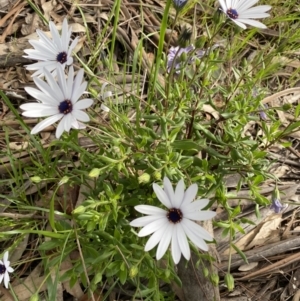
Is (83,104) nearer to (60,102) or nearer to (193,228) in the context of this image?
(60,102)

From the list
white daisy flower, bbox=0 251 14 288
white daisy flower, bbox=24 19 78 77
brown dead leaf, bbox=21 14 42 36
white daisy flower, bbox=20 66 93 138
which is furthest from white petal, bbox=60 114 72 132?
brown dead leaf, bbox=21 14 42 36

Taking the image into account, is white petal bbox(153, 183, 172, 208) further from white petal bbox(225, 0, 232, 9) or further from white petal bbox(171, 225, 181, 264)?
white petal bbox(225, 0, 232, 9)

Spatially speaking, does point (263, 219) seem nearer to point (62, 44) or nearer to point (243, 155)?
point (243, 155)

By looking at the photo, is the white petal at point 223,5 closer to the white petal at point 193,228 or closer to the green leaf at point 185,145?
the green leaf at point 185,145

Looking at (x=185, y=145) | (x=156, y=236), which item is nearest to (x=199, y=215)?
(x=156, y=236)

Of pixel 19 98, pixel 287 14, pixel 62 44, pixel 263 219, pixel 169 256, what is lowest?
pixel 263 219

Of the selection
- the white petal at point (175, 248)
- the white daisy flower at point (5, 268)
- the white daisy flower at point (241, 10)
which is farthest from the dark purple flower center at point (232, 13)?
the white daisy flower at point (5, 268)

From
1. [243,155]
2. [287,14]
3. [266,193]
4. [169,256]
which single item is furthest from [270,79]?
[169,256]
